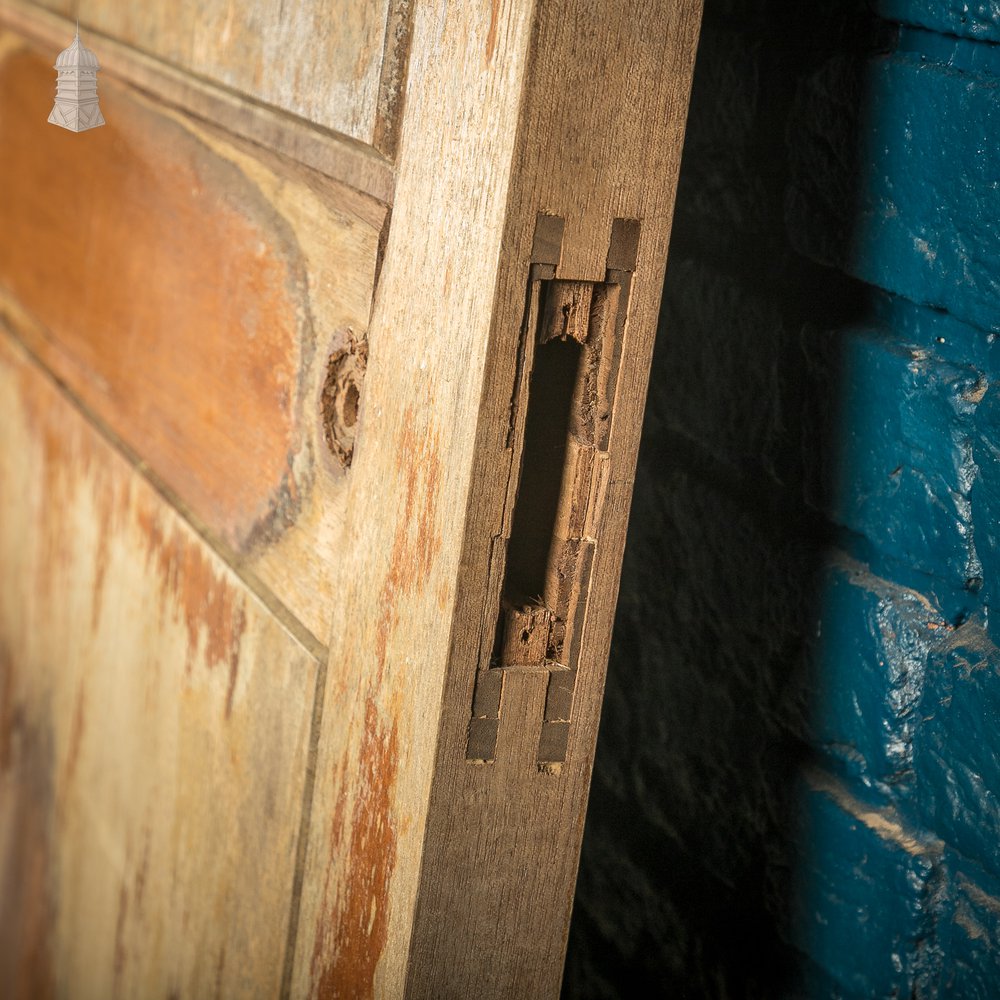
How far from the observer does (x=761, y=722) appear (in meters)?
0.77

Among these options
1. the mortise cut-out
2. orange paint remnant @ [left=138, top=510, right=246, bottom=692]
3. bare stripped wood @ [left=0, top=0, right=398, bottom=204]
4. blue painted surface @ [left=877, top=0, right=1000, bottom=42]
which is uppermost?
blue painted surface @ [left=877, top=0, right=1000, bottom=42]

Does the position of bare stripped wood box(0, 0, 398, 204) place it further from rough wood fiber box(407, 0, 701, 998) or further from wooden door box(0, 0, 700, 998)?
rough wood fiber box(407, 0, 701, 998)

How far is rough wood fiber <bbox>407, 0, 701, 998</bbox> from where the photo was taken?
1.72ft

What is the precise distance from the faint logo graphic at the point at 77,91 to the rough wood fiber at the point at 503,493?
0.57 meters

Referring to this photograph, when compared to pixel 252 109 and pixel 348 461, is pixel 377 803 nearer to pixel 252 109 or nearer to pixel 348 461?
pixel 348 461

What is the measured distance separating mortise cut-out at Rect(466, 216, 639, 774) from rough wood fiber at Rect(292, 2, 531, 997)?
22mm

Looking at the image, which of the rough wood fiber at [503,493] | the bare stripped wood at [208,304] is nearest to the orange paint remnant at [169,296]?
the bare stripped wood at [208,304]

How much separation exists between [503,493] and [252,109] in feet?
1.26

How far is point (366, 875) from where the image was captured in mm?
644

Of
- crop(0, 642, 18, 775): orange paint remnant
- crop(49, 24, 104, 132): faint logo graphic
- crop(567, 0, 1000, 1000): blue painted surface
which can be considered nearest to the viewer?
crop(567, 0, 1000, 1000): blue painted surface

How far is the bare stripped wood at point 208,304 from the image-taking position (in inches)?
28.8

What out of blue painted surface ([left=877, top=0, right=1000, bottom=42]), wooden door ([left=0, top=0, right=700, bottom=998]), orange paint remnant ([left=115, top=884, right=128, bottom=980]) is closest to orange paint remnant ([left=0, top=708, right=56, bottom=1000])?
wooden door ([left=0, top=0, right=700, bottom=998])

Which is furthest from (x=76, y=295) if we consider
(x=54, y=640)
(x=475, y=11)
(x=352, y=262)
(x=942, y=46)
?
(x=942, y=46)

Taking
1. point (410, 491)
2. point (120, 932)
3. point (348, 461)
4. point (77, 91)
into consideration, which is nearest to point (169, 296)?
point (77, 91)
